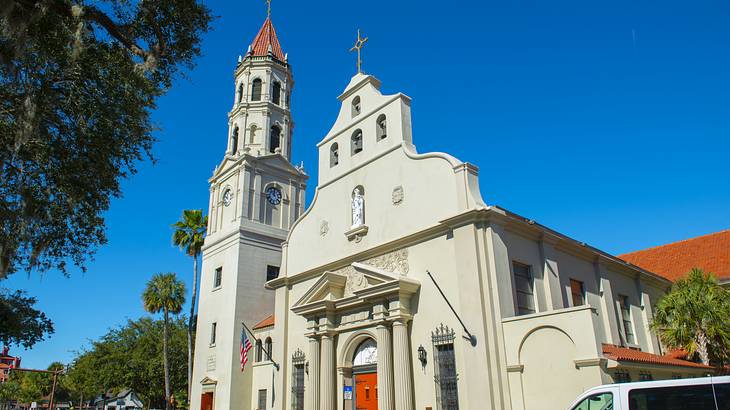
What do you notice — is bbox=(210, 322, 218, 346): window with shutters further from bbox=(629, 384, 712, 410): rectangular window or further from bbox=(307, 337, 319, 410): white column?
bbox=(629, 384, 712, 410): rectangular window

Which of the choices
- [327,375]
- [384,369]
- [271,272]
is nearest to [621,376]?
[384,369]

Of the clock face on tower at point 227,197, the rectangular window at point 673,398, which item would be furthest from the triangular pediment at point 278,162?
the rectangular window at point 673,398

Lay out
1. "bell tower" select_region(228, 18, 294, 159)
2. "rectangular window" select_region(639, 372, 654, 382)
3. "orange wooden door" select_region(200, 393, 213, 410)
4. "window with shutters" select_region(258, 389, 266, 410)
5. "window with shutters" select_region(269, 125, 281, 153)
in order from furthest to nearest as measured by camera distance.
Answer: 1. "window with shutters" select_region(269, 125, 281, 153)
2. "bell tower" select_region(228, 18, 294, 159)
3. "orange wooden door" select_region(200, 393, 213, 410)
4. "window with shutters" select_region(258, 389, 266, 410)
5. "rectangular window" select_region(639, 372, 654, 382)

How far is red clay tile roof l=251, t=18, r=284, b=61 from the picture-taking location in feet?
119

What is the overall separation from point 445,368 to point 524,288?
370 cm

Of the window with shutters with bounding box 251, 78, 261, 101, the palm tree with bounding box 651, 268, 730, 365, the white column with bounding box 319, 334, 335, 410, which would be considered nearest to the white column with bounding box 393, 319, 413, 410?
the white column with bounding box 319, 334, 335, 410

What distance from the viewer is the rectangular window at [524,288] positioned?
53.0 ft

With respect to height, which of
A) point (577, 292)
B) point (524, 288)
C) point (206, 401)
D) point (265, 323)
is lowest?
point (206, 401)

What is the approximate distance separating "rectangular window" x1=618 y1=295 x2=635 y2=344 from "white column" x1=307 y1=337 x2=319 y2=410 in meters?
12.9

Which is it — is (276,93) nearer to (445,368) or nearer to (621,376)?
(445,368)

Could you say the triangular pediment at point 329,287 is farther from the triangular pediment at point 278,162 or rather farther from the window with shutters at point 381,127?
the triangular pediment at point 278,162

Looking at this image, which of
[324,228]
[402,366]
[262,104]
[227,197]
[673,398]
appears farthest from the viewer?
[262,104]

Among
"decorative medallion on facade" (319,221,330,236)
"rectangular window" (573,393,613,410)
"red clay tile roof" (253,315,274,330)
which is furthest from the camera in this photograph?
"red clay tile roof" (253,315,274,330)

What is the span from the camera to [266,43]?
36906 mm
